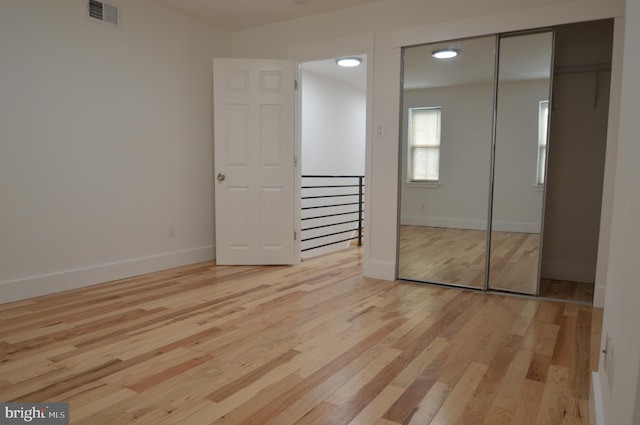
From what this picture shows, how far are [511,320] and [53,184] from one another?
340 cm

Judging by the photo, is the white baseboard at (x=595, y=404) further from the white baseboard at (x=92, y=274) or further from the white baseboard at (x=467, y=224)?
the white baseboard at (x=92, y=274)

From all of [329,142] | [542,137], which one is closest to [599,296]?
[542,137]

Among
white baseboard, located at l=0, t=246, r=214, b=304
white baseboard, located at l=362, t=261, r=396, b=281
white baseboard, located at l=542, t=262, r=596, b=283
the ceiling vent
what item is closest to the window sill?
white baseboard, located at l=362, t=261, r=396, b=281

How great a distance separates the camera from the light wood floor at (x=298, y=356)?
161 centimetres

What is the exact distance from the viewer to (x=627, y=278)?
1104 millimetres

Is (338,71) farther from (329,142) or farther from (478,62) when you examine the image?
(478,62)

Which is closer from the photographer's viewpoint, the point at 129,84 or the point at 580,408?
the point at 580,408

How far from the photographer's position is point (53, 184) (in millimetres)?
3098

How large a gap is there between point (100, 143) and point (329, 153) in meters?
3.24

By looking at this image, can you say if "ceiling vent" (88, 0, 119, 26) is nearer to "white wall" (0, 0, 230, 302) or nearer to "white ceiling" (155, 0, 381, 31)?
"white wall" (0, 0, 230, 302)

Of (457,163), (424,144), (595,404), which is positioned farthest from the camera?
(424,144)

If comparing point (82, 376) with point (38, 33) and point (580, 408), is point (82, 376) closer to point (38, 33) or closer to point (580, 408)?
point (580, 408)

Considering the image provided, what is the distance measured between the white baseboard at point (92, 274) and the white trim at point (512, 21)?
9.35 feet

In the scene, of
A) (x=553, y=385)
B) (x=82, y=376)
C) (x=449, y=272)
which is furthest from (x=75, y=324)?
(x=449, y=272)
